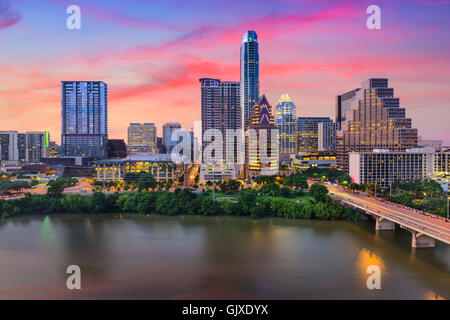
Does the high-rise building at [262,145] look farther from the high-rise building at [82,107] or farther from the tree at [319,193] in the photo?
the high-rise building at [82,107]

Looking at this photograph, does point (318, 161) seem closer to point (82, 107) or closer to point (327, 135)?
point (327, 135)

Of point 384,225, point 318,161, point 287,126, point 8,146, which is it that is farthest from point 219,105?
point 384,225

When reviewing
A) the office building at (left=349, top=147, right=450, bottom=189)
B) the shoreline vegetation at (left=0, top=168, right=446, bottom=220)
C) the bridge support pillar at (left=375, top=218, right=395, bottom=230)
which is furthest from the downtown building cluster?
the bridge support pillar at (left=375, top=218, right=395, bottom=230)

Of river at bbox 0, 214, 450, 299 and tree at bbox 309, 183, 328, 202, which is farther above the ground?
tree at bbox 309, 183, 328, 202

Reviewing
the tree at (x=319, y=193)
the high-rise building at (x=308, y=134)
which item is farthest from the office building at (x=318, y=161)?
the high-rise building at (x=308, y=134)

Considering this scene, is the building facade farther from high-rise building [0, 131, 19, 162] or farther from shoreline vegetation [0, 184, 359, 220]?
high-rise building [0, 131, 19, 162]

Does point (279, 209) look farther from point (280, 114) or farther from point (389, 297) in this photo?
point (280, 114)
